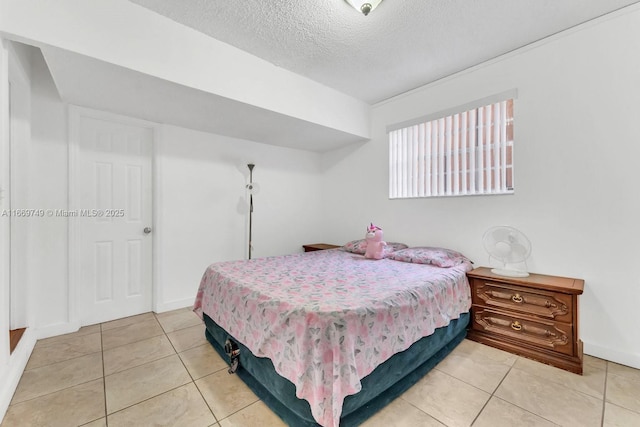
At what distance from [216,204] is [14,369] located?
217 cm

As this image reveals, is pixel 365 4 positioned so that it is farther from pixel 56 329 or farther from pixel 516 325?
pixel 56 329

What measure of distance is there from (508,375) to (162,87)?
341 centimetres

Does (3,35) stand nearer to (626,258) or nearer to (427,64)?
(427,64)

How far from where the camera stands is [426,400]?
1584 millimetres

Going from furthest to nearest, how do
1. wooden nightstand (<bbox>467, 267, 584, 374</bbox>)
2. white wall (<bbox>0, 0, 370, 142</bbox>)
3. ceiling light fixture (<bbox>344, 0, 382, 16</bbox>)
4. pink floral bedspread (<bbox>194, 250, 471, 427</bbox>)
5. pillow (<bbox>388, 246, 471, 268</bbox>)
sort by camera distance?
pillow (<bbox>388, 246, 471, 268</bbox>), wooden nightstand (<bbox>467, 267, 584, 374</bbox>), ceiling light fixture (<bbox>344, 0, 382, 16</bbox>), white wall (<bbox>0, 0, 370, 142</bbox>), pink floral bedspread (<bbox>194, 250, 471, 427</bbox>)

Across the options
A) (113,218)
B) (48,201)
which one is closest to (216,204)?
(113,218)

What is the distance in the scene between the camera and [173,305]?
10.1 ft

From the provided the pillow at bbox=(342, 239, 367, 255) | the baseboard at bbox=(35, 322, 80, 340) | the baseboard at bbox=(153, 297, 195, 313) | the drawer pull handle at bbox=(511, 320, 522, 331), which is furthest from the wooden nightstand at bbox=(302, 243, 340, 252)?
the baseboard at bbox=(35, 322, 80, 340)

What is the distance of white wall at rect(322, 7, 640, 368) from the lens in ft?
6.44

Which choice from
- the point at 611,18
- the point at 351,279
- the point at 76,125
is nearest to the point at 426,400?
the point at 351,279

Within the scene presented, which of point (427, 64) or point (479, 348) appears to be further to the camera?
point (427, 64)

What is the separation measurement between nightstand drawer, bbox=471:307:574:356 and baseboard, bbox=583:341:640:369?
0.44 meters

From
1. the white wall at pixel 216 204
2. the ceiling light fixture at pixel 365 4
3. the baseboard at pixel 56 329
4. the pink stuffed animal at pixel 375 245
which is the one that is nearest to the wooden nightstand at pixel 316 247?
the white wall at pixel 216 204

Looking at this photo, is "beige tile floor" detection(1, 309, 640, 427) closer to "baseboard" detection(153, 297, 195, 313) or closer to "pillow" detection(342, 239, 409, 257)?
"baseboard" detection(153, 297, 195, 313)
